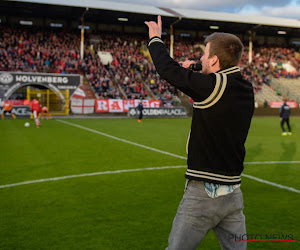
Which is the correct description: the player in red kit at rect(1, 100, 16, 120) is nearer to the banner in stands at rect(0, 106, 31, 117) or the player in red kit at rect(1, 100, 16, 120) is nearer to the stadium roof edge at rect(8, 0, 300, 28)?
the banner in stands at rect(0, 106, 31, 117)

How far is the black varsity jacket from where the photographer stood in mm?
2732

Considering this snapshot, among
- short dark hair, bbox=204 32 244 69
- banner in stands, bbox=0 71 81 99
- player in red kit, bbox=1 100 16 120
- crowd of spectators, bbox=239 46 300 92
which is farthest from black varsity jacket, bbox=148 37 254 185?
crowd of spectators, bbox=239 46 300 92

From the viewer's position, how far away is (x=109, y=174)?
31.6ft

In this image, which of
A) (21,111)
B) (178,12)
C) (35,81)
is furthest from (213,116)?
(178,12)

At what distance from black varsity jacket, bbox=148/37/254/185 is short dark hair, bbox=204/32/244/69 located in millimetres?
64

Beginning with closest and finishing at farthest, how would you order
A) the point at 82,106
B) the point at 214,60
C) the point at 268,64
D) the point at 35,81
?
the point at 214,60, the point at 35,81, the point at 82,106, the point at 268,64

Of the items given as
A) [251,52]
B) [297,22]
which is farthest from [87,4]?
[297,22]

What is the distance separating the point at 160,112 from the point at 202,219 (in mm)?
35302

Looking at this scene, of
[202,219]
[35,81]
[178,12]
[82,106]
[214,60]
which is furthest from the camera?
[178,12]

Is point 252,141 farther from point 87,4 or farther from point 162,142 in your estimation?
point 87,4

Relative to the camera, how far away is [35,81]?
120 ft

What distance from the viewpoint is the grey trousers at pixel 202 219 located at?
2.73 meters

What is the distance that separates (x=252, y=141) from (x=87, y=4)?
3331cm

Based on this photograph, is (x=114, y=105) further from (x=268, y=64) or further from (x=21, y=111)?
(x=268, y=64)
